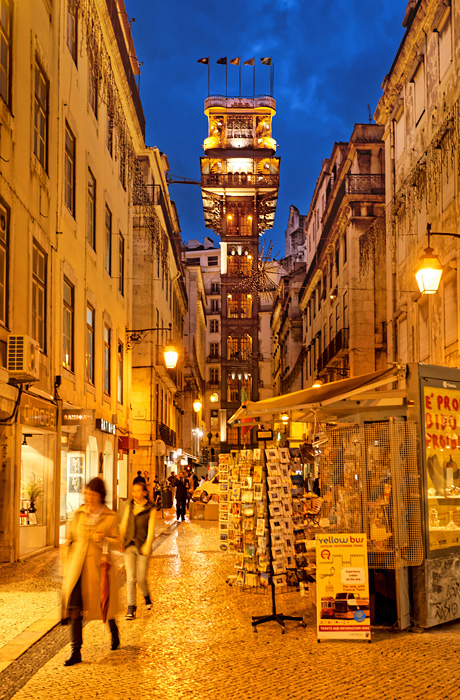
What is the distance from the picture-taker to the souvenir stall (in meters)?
9.17

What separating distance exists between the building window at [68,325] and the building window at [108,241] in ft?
17.8

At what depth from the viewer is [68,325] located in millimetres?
19656

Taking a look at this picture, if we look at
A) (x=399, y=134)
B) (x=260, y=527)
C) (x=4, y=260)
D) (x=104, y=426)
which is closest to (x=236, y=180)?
(x=399, y=134)

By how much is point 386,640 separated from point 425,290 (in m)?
5.91

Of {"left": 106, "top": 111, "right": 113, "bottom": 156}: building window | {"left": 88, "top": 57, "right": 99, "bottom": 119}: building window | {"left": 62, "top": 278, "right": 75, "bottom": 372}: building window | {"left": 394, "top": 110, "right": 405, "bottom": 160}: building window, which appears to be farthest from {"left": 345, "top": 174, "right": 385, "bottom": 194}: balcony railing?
{"left": 62, "top": 278, "right": 75, "bottom": 372}: building window

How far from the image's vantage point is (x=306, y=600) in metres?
11.1

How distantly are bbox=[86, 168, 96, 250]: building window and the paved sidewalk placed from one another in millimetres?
9612

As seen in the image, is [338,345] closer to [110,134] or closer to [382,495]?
[110,134]

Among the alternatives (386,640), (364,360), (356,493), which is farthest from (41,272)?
(364,360)

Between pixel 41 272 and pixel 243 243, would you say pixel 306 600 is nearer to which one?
pixel 41 272

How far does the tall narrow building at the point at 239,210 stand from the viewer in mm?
76500

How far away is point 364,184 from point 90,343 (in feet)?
68.0

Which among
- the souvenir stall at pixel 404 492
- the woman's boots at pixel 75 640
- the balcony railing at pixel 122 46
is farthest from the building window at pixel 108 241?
the woman's boots at pixel 75 640

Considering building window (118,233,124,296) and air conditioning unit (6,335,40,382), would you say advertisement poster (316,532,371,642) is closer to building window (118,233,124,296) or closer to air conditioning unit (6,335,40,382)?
air conditioning unit (6,335,40,382)
